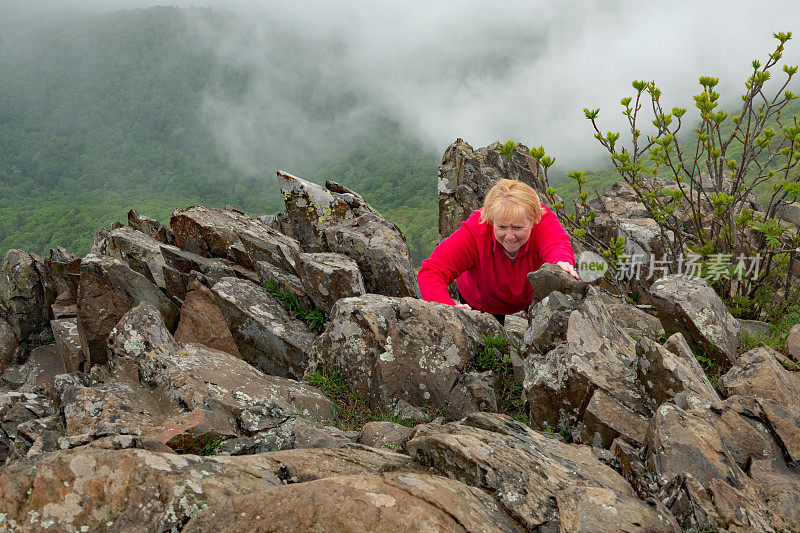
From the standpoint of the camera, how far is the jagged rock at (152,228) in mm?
18141

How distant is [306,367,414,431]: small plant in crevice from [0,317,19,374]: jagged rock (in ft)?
43.6

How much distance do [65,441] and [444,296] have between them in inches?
309

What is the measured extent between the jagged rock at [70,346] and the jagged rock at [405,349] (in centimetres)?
661

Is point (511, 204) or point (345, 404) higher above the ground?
point (511, 204)

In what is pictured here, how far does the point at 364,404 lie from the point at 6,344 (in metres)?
15.1

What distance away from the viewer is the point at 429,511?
14.8ft

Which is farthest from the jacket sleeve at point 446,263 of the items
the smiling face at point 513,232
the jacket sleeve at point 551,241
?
the jacket sleeve at point 551,241

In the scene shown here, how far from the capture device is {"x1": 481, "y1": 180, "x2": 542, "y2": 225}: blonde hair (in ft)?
34.3

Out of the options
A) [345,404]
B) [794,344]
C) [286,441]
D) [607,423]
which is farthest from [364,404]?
[794,344]

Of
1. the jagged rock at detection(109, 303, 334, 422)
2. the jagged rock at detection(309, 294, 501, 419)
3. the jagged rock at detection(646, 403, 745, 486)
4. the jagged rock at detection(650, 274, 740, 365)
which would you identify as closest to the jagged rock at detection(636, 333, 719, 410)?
the jagged rock at detection(646, 403, 745, 486)

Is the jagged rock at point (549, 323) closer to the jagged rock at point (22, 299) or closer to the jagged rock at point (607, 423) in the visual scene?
the jagged rock at point (607, 423)

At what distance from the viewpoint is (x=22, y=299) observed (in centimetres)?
1822

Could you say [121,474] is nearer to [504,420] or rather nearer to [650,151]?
[504,420]

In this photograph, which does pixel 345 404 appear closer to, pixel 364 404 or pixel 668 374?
pixel 364 404
